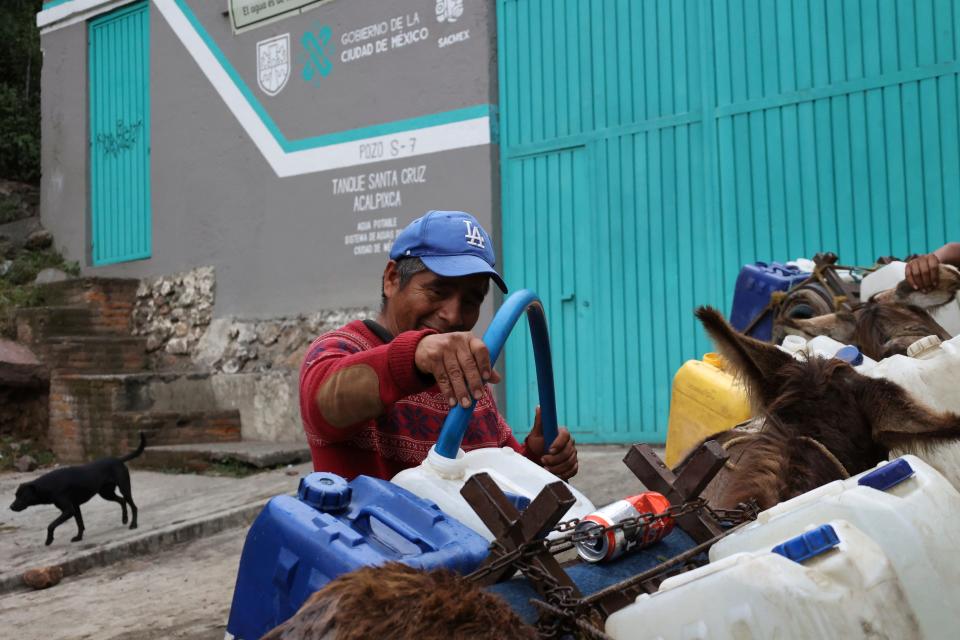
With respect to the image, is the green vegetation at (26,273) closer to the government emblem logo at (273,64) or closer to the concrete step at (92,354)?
the concrete step at (92,354)

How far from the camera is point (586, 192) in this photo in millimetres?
6422

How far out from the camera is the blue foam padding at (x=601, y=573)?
114cm

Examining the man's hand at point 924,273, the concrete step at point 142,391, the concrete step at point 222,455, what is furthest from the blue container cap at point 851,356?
the concrete step at point 142,391

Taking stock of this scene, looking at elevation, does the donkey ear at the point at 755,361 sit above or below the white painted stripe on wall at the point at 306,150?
below

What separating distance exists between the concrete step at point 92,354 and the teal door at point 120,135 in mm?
980

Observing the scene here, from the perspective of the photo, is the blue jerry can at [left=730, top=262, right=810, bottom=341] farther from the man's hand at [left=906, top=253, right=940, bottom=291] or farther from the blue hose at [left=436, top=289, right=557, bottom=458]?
the blue hose at [left=436, top=289, right=557, bottom=458]

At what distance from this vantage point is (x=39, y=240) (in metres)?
9.91

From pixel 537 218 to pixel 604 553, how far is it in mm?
5467

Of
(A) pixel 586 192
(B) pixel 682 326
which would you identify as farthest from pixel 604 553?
(A) pixel 586 192

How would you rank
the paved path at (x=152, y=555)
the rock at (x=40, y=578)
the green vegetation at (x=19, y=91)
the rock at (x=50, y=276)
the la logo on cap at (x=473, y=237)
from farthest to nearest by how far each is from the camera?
the green vegetation at (x=19, y=91), the rock at (x=50, y=276), the rock at (x=40, y=578), the paved path at (x=152, y=555), the la logo on cap at (x=473, y=237)

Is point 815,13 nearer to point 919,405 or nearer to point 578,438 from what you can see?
point 578,438

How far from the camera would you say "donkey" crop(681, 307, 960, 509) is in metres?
1.55

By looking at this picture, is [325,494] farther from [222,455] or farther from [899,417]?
[222,455]

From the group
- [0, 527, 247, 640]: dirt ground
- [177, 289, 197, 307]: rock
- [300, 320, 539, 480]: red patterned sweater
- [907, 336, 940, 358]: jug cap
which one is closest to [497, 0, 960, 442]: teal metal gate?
[0, 527, 247, 640]: dirt ground
